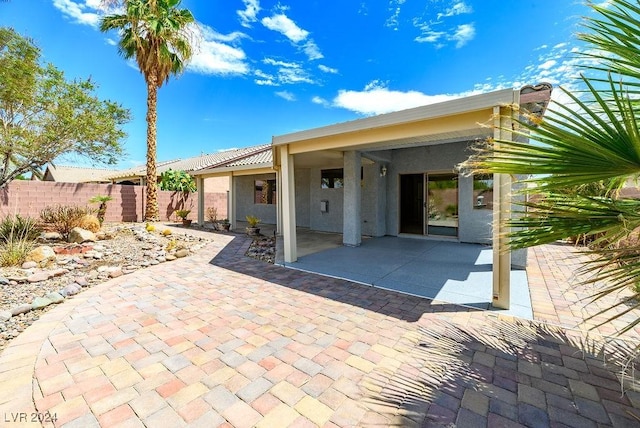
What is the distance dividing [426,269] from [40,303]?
25.0 feet

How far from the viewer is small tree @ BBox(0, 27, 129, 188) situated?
1101 centimetres

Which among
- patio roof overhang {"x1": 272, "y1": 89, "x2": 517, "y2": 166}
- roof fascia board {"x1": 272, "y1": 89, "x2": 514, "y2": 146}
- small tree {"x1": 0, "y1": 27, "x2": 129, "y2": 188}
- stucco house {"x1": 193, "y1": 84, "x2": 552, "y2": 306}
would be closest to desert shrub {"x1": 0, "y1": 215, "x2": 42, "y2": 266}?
small tree {"x1": 0, "y1": 27, "x2": 129, "y2": 188}

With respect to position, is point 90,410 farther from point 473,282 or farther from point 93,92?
point 93,92

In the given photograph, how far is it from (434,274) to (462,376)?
12.2 feet

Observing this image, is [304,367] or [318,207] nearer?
[304,367]

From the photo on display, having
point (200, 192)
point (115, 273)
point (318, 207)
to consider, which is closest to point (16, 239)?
point (115, 273)

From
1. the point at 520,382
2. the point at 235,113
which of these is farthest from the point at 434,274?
the point at 235,113

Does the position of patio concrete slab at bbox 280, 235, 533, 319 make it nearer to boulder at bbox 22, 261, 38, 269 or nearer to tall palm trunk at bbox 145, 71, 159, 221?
boulder at bbox 22, 261, 38, 269

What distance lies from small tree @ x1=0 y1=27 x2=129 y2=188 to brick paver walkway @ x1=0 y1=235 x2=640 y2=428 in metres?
11.6

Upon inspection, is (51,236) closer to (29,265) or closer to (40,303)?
(29,265)

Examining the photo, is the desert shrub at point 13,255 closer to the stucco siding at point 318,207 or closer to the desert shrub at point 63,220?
the desert shrub at point 63,220

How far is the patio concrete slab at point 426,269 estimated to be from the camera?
5105 mm

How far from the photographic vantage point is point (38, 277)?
229 inches

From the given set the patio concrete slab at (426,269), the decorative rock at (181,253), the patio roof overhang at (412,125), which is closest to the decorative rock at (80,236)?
the decorative rock at (181,253)
